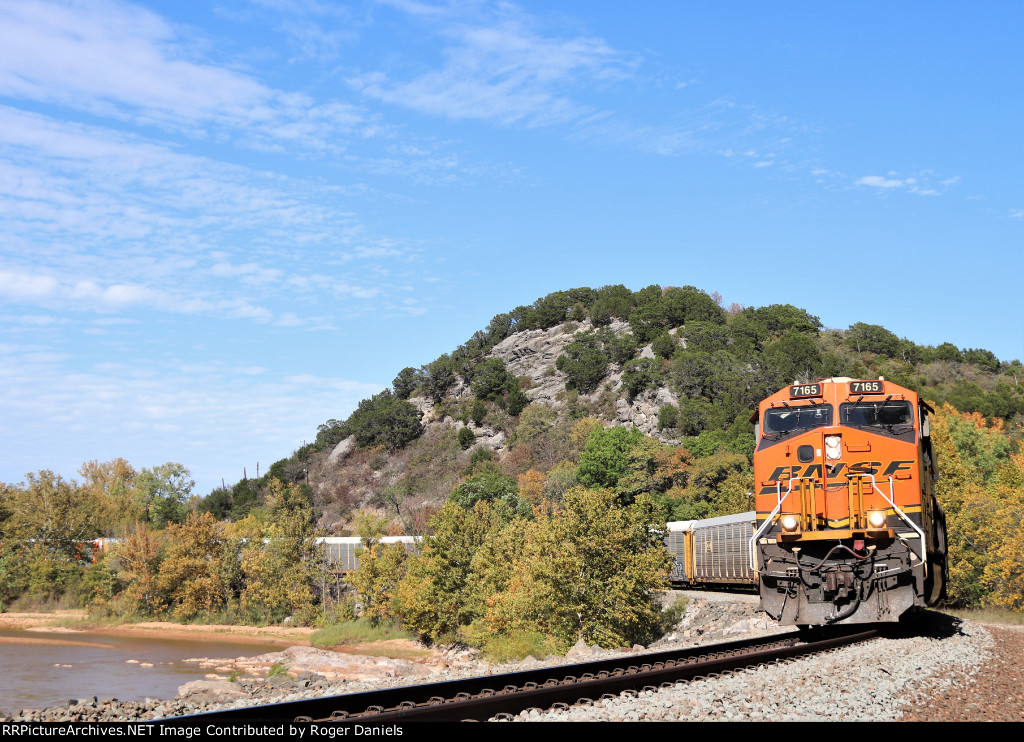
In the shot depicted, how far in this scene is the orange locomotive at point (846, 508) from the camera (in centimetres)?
1575

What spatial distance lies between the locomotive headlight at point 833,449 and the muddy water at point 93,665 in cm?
1847

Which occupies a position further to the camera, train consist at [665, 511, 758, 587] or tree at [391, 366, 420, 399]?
tree at [391, 366, 420, 399]

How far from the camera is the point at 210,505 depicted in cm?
13862

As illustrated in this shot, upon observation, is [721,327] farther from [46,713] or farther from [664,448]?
[46,713]

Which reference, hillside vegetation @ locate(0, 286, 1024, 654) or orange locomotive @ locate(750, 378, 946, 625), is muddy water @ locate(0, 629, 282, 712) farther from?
orange locomotive @ locate(750, 378, 946, 625)

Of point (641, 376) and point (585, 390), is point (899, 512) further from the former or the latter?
point (585, 390)

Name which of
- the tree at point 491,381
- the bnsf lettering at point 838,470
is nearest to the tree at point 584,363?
the tree at point 491,381

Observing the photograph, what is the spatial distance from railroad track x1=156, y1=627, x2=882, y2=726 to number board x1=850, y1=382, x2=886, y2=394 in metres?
5.92

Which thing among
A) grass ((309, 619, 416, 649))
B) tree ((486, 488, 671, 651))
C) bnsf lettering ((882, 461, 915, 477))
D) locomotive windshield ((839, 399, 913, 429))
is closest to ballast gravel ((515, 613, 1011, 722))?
bnsf lettering ((882, 461, 915, 477))

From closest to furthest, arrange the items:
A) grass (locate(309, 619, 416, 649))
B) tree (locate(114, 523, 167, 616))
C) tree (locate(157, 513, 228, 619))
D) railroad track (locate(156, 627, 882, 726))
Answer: railroad track (locate(156, 627, 882, 726)), grass (locate(309, 619, 416, 649)), tree (locate(157, 513, 228, 619)), tree (locate(114, 523, 167, 616))

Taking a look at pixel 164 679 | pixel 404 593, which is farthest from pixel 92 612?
pixel 164 679

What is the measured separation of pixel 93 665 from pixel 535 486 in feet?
188

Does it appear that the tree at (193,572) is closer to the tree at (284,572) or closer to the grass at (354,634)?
the tree at (284,572)

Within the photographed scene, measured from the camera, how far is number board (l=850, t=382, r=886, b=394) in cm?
1697
